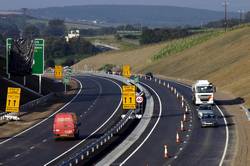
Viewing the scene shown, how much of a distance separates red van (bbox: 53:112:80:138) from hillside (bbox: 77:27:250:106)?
3571 cm

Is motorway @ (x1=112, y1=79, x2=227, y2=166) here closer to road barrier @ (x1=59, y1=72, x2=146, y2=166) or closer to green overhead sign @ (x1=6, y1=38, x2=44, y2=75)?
road barrier @ (x1=59, y1=72, x2=146, y2=166)

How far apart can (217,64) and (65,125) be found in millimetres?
86343

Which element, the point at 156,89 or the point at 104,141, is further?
the point at 156,89

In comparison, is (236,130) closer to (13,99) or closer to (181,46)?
(13,99)

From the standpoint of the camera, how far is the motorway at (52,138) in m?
46.6

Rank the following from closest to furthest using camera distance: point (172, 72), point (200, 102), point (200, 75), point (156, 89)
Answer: point (200, 102)
point (156, 89)
point (200, 75)
point (172, 72)

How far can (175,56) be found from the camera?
176000 mm

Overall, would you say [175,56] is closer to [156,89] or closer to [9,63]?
[156,89]

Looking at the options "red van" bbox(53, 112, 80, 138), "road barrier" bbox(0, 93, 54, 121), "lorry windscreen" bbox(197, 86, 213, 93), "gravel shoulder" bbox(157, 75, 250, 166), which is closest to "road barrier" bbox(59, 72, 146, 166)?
"red van" bbox(53, 112, 80, 138)

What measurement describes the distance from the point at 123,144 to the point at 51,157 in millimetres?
7738

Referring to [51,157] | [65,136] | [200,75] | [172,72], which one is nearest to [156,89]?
[200,75]

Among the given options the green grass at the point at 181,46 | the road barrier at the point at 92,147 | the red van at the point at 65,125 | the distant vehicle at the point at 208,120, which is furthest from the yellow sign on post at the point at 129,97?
the green grass at the point at 181,46

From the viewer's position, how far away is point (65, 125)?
53.0 meters

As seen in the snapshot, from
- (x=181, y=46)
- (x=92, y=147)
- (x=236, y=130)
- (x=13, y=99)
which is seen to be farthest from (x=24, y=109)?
(x=181, y=46)
